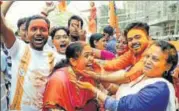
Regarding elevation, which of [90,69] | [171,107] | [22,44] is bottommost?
[171,107]

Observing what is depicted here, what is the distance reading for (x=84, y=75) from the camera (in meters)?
2.83

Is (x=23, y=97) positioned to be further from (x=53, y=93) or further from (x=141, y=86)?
(x=141, y=86)

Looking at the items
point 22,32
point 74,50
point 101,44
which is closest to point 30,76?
point 74,50

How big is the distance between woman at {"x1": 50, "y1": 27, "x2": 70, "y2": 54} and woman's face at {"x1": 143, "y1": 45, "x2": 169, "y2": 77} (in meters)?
1.04

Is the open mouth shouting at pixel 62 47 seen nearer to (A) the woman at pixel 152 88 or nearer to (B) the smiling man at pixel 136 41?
(B) the smiling man at pixel 136 41

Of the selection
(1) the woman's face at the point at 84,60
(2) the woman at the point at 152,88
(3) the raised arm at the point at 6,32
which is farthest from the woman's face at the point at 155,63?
(3) the raised arm at the point at 6,32

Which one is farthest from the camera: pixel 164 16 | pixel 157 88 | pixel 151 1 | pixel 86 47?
pixel 151 1

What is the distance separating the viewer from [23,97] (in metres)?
2.89

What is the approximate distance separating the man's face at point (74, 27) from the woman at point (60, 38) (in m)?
0.34

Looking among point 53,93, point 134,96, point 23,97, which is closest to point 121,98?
point 134,96

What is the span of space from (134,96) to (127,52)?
2.87 ft

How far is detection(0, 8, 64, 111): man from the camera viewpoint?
2.88 m

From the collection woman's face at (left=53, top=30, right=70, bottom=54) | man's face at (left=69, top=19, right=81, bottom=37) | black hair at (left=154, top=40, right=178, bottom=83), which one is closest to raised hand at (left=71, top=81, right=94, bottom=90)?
black hair at (left=154, top=40, right=178, bottom=83)

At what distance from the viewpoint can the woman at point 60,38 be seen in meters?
3.41
